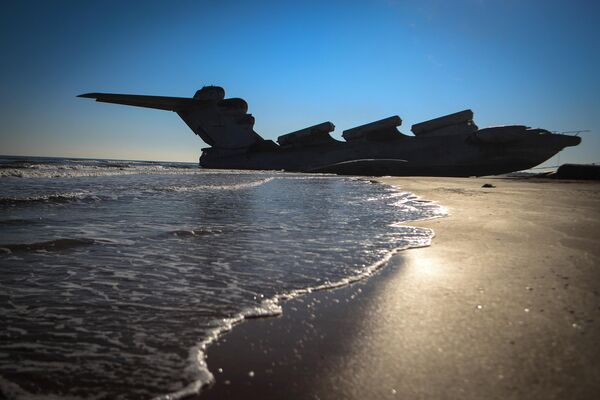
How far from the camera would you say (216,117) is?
34.9 m

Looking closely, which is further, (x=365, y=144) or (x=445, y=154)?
(x=365, y=144)

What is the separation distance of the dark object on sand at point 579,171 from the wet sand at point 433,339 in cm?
2108

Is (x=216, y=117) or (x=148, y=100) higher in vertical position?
(x=148, y=100)

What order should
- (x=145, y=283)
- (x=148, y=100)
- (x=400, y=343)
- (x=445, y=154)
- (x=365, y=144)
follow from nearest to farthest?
1. (x=400, y=343)
2. (x=145, y=283)
3. (x=445, y=154)
4. (x=365, y=144)
5. (x=148, y=100)

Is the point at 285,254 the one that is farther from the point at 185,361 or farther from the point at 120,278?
the point at 185,361

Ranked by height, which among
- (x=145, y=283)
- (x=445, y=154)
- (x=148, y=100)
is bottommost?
→ (x=145, y=283)

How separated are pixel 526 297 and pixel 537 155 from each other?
1015 inches

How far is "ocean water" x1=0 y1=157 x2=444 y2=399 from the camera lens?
1085 mm

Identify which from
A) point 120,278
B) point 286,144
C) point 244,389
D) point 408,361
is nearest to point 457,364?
point 408,361

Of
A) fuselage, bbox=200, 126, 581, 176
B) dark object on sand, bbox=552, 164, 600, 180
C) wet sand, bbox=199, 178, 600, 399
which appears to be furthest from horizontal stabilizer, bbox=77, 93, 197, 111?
wet sand, bbox=199, 178, 600, 399

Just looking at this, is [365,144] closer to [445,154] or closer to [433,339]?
[445,154]

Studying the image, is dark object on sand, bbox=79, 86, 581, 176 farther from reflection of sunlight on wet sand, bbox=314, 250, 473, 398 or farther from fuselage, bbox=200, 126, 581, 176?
reflection of sunlight on wet sand, bbox=314, 250, 473, 398

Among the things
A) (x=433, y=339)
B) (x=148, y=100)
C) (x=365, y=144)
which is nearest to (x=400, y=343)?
(x=433, y=339)

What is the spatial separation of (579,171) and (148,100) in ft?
108
